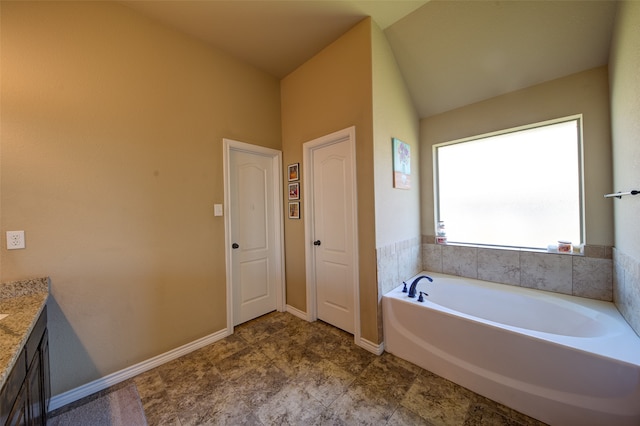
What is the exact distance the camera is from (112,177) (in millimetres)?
1781

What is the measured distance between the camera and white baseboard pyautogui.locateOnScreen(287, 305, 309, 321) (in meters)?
2.71

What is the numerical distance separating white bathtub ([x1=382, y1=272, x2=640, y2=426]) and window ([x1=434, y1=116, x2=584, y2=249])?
1.93 feet

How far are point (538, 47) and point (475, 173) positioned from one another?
115 centimetres

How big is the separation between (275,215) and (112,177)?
5.15ft

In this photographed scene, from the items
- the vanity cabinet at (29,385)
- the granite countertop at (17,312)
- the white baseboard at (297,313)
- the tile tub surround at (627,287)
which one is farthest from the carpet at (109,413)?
the tile tub surround at (627,287)

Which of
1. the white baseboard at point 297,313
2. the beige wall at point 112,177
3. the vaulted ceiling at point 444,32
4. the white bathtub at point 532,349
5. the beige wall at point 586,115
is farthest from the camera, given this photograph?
the white baseboard at point 297,313

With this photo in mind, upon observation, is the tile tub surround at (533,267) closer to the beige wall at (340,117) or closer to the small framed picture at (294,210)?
the beige wall at (340,117)

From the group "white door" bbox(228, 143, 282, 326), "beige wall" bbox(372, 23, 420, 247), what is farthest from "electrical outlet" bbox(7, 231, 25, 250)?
"beige wall" bbox(372, 23, 420, 247)

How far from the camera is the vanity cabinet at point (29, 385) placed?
2.72 feet

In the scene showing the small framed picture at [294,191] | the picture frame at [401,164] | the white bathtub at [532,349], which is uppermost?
the picture frame at [401,164]

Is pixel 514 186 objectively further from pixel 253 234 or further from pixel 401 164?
pixel 253 234

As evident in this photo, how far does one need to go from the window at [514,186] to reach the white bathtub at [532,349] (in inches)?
23.1

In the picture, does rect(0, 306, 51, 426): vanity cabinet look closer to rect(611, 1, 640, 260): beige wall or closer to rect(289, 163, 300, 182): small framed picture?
rect(289, 163, 300, 182): small framed picture

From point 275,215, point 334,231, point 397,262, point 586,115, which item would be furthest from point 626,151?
point 275,215
